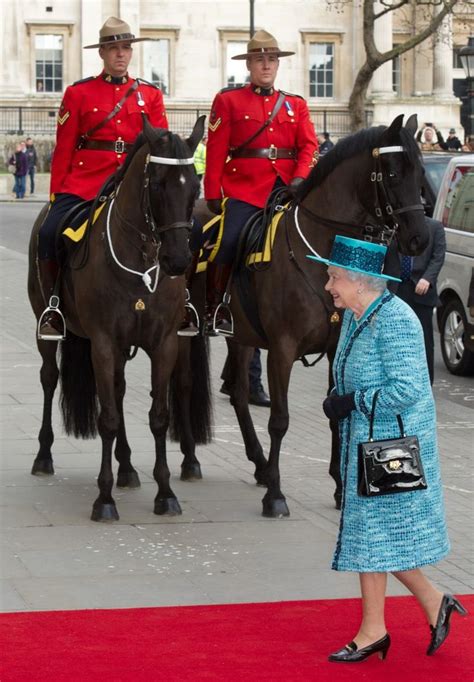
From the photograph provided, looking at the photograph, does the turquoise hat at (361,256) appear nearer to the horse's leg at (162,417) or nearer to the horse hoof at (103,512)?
the horse's leg at (162,417)

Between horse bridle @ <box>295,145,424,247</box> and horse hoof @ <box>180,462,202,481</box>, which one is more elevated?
horse bridle @ <box>295,145,424,247</box>

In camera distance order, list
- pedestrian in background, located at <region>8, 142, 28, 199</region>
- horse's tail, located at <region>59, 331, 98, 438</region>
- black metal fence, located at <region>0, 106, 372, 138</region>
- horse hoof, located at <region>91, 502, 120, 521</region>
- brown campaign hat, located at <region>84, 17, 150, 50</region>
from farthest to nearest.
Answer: black metal fence, located at <region>0, 106, 372, 138</region> → pedestrian in background, located at <region>8, 142, 28, 199</region> → horse's tail, located at <region>59, 331, 98, 438</region> → brown campaign hat, located at <region>84, 17, 150, 50</region> → horse hoof, located at <region>91, 502, 120, 521</region>

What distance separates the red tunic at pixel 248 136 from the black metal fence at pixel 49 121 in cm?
5004

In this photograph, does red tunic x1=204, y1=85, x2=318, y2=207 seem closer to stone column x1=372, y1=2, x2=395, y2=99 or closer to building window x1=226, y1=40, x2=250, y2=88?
stone column x1=372, y1=2, x2=395, y2=99

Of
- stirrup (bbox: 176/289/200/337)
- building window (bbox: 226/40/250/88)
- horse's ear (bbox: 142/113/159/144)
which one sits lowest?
stirrup (bbox: 176/289/200/337)

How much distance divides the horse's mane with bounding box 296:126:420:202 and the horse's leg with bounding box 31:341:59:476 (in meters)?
2.15

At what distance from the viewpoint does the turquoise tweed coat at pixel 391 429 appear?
602cm

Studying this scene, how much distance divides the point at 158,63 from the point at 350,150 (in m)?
58.7

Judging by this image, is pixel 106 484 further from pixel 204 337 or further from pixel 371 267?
pixel 371 267

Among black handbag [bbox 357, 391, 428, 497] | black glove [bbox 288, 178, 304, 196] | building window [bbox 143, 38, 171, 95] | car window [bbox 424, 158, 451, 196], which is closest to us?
black handbag [bbox 357, 391, 428, 497]

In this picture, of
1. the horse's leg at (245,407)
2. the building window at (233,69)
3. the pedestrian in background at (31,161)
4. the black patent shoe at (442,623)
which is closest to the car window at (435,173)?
the horse's leg at (245,407)

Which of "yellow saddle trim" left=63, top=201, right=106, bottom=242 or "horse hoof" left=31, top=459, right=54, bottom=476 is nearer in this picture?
"yellow saddle trim" left=63, top=201, right=106, bottom=242

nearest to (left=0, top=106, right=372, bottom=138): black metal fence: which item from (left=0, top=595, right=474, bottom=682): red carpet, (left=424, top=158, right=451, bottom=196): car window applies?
(left=424, top=158, right=451, bottom=196): car window

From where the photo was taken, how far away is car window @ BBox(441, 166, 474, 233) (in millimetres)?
15297
